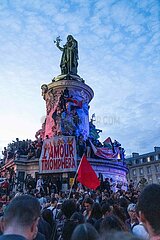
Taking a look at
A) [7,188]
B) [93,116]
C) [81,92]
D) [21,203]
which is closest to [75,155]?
[7,188]

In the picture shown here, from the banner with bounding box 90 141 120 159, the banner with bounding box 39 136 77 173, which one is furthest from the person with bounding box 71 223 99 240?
the banner with bounding box 90 141 120 159

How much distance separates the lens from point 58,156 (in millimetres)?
26922

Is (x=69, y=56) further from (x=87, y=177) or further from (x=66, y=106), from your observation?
(x=87, y=177)

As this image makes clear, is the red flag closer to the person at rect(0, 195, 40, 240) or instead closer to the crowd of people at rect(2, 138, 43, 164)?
the person at rect(0, 195, 40, 240)

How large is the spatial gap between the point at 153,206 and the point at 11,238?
1.30m

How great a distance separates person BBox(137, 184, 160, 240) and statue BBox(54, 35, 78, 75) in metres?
37.3

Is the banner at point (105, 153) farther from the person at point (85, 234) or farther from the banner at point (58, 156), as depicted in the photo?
the person at point (85, 234)

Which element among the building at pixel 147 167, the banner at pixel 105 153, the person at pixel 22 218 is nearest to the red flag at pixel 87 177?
the person at pixel 22 218

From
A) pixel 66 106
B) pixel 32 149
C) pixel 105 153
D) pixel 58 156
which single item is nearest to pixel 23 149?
pixel 32 149

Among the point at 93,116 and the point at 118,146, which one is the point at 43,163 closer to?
the point at 118,146

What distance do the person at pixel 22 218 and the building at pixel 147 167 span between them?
69.1 meters

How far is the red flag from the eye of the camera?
12439mm

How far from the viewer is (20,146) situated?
3247 cm

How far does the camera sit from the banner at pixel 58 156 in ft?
87.6
